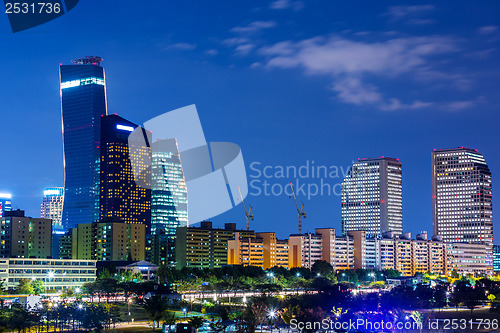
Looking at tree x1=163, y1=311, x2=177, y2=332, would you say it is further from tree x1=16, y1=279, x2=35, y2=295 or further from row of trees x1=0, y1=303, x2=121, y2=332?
tree x1=16, y1=279, x2=35, y2=295

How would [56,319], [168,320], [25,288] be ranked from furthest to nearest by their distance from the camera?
1. [25,288]
2. [168,320]
3. [56,319]

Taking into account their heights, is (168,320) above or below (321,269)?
below

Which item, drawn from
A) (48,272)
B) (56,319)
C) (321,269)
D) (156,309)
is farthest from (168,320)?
(321,269)

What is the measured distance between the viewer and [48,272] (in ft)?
490

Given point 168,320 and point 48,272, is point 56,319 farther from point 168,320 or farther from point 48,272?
point 48,272

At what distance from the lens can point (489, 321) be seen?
3996 inches

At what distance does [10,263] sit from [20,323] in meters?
69.5

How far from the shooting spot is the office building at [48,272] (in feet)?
474

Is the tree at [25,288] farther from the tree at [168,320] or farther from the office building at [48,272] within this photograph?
the tree at [168,320]

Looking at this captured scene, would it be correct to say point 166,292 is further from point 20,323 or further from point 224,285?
point 20,323

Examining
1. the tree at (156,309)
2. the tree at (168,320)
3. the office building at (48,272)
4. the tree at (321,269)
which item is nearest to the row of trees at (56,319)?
the tree at (156,309)

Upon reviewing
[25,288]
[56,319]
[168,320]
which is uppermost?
[25,288]

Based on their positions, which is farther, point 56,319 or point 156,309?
point 156,309

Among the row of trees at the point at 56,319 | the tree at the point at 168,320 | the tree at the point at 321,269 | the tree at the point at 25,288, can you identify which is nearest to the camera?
the row of trees at the point at 56,319
